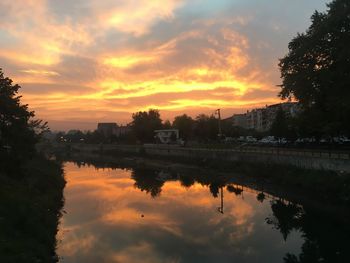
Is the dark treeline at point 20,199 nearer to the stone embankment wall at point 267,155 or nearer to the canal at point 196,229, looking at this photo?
the canal at point 196,229

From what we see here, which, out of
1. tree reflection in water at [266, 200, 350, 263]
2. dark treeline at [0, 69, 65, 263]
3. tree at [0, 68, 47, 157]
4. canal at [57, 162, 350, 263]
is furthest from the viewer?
tree at [0, 68, 47, 157]

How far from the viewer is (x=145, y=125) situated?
128000 mm

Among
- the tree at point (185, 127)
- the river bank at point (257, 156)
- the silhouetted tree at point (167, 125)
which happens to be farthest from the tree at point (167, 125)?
the river bank at point (257, 156)

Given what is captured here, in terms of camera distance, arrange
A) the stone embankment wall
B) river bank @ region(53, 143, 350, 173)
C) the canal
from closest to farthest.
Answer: the canal < the stone embankment wall < river bank @ region(53, 143, 350, 173)

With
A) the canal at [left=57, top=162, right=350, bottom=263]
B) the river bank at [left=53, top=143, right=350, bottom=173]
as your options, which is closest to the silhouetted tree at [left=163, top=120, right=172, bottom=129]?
the river bank at [left=53, top=143, right=350, bottom=173]

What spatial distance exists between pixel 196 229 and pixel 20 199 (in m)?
11.1

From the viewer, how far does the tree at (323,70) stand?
117ft

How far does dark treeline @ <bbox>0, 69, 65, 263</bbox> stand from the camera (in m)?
17.0

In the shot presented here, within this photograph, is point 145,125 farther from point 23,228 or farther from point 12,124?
point 23,228

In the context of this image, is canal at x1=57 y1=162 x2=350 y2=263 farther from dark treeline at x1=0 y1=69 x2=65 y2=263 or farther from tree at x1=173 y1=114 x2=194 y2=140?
tree at x1=173 y1=114 x2=194 y2=140

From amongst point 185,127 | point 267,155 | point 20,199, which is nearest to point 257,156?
point 267,155

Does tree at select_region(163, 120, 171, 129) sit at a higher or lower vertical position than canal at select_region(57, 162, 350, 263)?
higher

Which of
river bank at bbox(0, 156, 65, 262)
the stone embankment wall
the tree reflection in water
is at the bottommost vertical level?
the tree reflection in water

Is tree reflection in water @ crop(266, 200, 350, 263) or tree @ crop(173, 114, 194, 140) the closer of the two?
tree reflection in water @ crop(266, 200, 350, 263)
